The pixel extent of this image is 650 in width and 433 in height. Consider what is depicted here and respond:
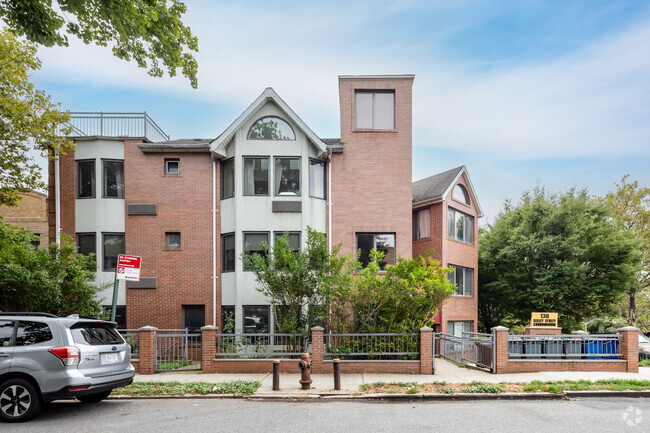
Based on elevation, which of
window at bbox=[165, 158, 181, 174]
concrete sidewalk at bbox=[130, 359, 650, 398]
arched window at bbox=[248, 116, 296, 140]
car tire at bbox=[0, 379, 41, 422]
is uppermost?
arched window at bbox=[248, 116, 296, 140]

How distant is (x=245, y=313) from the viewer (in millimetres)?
16891

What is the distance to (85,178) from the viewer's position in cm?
1769

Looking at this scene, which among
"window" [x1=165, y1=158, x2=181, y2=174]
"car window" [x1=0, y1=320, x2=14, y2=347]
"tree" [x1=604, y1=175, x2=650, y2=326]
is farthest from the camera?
"tree" [x1=604, y1=175, x2=650, y2=326]

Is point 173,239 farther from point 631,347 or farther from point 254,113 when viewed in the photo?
point 631,347

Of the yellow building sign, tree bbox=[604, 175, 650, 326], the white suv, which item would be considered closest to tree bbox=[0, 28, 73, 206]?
the white suv

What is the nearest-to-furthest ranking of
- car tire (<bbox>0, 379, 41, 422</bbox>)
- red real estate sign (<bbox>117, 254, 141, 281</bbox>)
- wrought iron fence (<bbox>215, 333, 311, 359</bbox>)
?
car tire (<bbox>0, 379, 41, 422</bbox>) < red real estate sign (<bbox>117, 254, 141, 281</bbox>) < wrought iron fence (<bbox>215, 333, 311, 359</bbox>)

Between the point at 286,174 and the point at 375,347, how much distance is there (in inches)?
296

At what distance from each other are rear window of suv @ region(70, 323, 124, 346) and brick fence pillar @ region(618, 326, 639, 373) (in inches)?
544

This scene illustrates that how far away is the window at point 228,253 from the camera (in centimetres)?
1734

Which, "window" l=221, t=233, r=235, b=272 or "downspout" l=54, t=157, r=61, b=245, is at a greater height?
"downspout" l=54, t=157, r=61, b=245

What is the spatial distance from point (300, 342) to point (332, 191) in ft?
21.3

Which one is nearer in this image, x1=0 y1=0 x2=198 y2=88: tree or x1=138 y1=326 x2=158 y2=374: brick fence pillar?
x1=0 y1=0 x2=198 y2=88: tree

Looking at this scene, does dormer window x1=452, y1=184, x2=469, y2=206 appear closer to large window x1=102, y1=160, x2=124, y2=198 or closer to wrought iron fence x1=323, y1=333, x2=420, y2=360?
wrought iron fence x1=323, y1=333, x2=420, y2=360

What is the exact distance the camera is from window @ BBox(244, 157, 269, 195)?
56.4 feet
